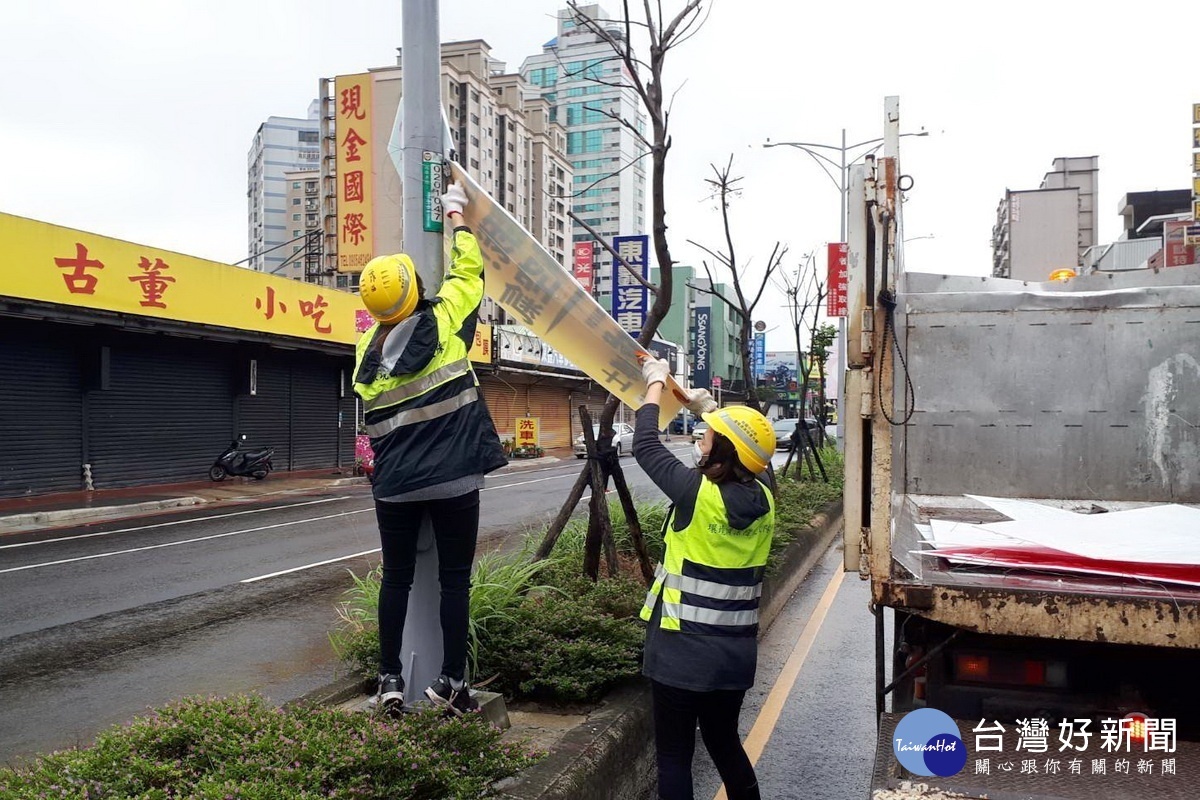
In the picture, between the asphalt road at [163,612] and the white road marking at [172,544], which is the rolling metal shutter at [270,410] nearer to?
the asphalt road at [163,612]

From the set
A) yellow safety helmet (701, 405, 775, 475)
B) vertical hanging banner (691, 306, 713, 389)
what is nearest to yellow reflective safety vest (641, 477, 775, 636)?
yellow safety helmet (701, 405, 775, 475)

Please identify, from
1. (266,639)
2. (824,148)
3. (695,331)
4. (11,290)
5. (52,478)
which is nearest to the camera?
(266,639)

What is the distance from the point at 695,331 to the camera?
64938 millimetres

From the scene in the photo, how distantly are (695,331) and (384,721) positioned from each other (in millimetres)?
62228

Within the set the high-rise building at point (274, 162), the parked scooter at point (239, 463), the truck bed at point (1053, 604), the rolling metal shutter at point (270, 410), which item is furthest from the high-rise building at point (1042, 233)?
the high-rise building at point (274, 162)

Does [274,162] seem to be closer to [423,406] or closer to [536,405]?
[536,405]

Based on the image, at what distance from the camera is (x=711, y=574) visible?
3.12 metres

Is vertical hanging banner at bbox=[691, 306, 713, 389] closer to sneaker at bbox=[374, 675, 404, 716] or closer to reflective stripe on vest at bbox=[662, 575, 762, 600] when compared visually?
sneaker at bbox=[374, 675, 404, 716]

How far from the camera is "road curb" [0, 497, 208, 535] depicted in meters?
13.7

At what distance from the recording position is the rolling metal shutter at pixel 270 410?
22312 millimetres

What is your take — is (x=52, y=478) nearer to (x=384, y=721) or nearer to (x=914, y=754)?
(x=384, y=721)

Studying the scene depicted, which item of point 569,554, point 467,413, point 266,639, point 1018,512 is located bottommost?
point 266,639

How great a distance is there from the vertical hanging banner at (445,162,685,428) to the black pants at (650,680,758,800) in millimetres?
1302

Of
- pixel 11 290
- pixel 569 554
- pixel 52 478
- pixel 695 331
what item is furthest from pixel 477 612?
pixel 695 331
